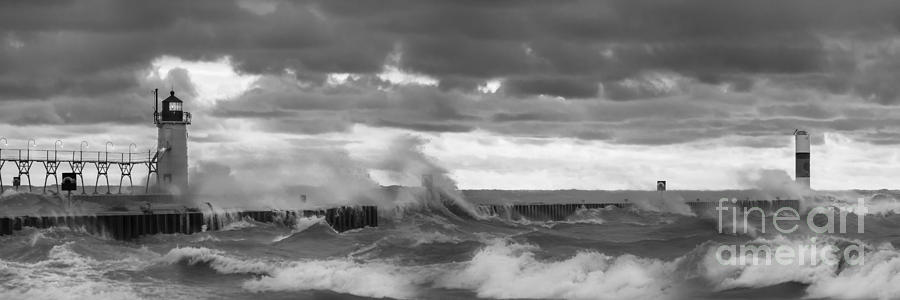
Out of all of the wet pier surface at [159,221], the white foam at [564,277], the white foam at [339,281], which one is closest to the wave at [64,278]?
the white foam at [339,281]

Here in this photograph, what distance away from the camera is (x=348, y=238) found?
132ft

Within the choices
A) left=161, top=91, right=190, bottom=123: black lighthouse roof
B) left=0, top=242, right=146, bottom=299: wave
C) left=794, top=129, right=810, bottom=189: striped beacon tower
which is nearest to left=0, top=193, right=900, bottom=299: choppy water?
left=0, top=242, right=146, bottom=299: wave

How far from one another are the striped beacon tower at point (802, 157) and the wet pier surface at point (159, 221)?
38014mm

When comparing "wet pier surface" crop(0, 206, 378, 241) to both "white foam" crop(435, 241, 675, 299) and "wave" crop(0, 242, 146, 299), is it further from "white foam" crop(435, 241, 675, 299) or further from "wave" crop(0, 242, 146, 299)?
"white foam" crop(435, 241, 675, 299)

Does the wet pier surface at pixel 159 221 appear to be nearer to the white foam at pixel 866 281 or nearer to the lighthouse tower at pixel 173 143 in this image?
the lighthouse tower at pixel 173 143

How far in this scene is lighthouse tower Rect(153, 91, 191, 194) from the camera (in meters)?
58.3

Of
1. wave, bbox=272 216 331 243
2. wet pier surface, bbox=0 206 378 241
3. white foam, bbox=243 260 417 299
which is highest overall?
wet pier surface, bbox=0 206 378 241

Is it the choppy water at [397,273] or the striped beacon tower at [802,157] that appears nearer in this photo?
the choppy water at [397,273]

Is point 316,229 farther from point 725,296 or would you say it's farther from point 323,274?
point 725,296

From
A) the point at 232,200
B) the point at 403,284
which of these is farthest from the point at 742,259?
the point at 232,200

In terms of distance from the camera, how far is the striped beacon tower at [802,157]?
244 ft

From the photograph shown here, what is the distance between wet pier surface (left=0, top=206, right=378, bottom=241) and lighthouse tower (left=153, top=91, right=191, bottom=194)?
15611mm

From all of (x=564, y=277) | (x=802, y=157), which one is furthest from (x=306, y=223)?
(x=802, y=157)

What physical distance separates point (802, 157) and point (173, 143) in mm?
39442
